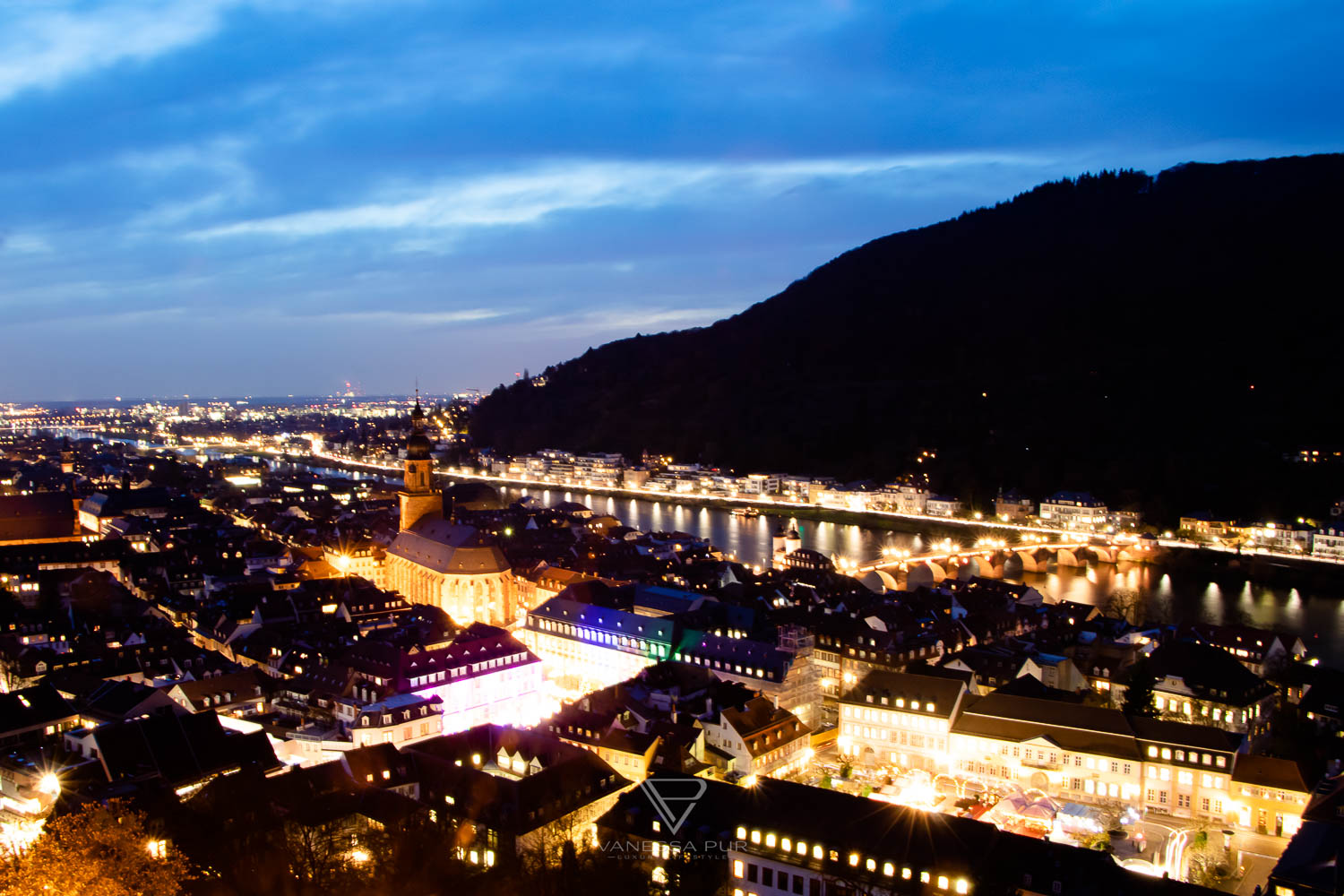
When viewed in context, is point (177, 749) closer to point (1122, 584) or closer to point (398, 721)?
point (398, 721)

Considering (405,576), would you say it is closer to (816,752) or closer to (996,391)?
(816,752)

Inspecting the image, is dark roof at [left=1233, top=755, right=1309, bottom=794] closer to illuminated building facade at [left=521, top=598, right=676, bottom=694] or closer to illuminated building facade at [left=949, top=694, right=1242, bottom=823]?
illuminated building facade at [left=949, top=694, right=1242, bottom=823]

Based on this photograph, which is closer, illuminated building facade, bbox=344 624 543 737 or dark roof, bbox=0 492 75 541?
illuminated building facade, bbox=344 624 543 737

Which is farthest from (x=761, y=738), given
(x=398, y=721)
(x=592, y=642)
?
(x=592, y=642)

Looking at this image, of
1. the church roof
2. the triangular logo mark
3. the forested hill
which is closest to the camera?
the triangular logo mark

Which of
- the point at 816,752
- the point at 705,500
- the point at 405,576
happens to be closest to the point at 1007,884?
the point at 816,752

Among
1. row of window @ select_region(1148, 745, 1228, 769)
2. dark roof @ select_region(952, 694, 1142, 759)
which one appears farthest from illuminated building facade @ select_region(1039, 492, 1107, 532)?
row of window @ select_region(1148, 745, 1228, 769)
